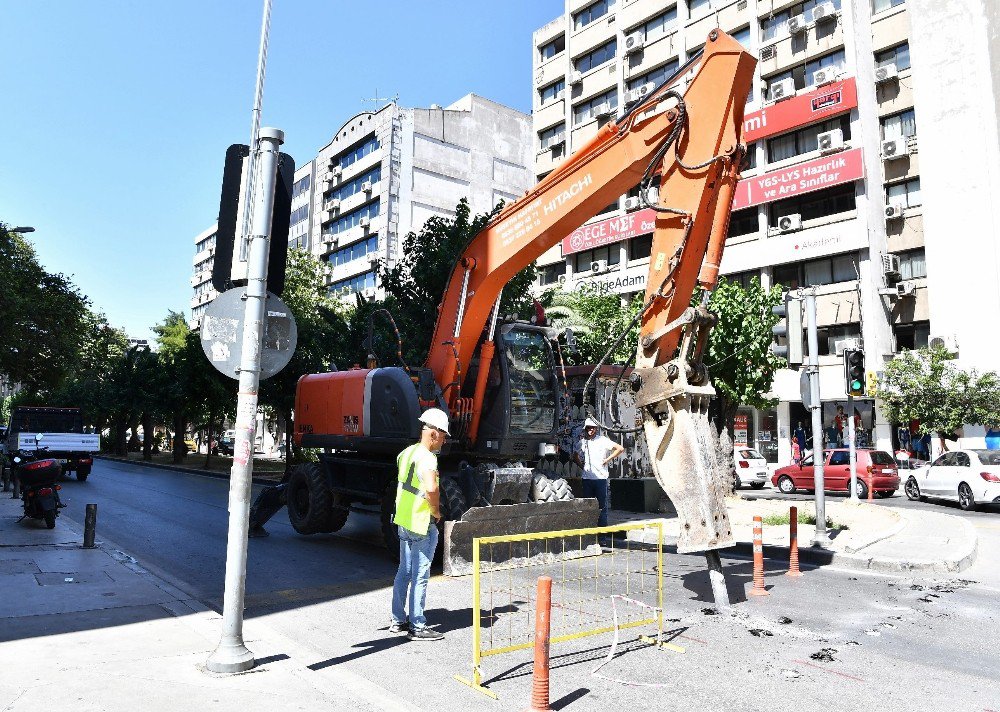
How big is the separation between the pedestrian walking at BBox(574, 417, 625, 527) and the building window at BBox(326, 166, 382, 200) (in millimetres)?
48538

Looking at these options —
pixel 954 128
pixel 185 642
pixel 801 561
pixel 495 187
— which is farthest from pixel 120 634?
pixel 495 187

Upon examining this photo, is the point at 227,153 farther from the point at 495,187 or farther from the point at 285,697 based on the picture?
the point at 495,187

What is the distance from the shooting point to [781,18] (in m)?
38.0

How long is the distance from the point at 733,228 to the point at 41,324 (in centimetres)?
3156

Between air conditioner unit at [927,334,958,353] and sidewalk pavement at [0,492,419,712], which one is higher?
air conditioner unit at [927,334,958,353]

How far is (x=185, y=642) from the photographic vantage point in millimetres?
6172

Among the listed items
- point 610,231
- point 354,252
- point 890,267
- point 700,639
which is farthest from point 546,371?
point 354,252

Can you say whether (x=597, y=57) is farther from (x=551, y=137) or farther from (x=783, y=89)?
(x=783, y=89)

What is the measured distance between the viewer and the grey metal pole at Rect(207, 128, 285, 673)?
5488 millimetres

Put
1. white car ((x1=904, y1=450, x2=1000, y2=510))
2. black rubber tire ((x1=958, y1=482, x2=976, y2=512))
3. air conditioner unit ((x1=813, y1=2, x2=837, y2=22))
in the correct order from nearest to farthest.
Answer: white car ((x1=904, y1=450, x2=1000, y2=510)) < black rubber tire ((x1=958, y1=482, x2=976, y2=512)) < air conditioner unit ((x1=813, y1=2, x2=837, y2=22))

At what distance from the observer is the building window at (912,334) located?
3375 centimetres

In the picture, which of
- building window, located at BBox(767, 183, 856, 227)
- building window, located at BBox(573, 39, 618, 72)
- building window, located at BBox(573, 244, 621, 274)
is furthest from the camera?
building window, located at BBox(573, 39, 618, 72)

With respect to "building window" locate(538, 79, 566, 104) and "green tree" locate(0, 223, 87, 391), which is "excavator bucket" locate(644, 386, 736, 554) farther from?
"building window" locate(538, 79, 566, 104)

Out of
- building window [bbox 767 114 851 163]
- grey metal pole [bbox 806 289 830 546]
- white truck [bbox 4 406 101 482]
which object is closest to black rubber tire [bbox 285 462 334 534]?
grey metal pole [bbox 806 289 830 546]
